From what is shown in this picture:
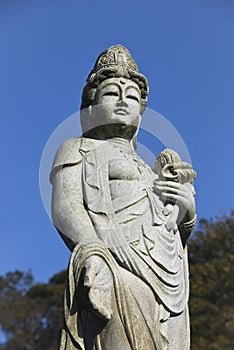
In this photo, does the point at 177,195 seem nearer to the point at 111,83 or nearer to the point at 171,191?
the point at 171,191

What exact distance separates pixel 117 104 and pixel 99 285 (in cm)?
195

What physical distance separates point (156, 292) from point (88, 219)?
88cm

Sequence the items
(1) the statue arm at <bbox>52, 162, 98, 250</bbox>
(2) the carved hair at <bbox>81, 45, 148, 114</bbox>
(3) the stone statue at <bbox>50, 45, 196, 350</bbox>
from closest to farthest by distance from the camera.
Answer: (3) the stone statue at <bbox>50, 45, 196, 350</bbox> < (1) the statue arm at <bbox>52, 162, 98, 250</bbox> < (2) the carved hair at <bbox>81, 45, 148, 114</bbox>

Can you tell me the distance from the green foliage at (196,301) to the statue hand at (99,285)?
15927mm

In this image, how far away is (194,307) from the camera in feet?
70.3

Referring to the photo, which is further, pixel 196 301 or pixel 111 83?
pixel 196 301

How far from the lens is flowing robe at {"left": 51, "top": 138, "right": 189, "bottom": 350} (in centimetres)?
556

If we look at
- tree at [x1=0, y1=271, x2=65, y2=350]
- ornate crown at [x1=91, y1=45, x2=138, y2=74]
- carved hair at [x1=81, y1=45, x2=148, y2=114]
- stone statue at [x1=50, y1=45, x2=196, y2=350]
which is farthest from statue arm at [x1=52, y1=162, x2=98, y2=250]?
tree at [x1=0, y1=271, x2=65, y2=350]

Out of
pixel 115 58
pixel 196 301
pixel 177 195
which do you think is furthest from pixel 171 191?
pixel 196 301

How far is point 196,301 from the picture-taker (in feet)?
70.9

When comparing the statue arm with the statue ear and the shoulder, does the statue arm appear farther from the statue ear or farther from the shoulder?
the statue ear

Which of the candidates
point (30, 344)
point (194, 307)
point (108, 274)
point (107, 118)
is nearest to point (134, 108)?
point (107, 118)

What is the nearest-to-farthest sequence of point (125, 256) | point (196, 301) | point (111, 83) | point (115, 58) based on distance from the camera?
1. point (125, 256)
2. point (111, 83)
3. point (115, 58)
4. point (196, 301)

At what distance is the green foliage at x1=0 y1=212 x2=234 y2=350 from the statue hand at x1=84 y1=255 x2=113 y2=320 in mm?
15927
